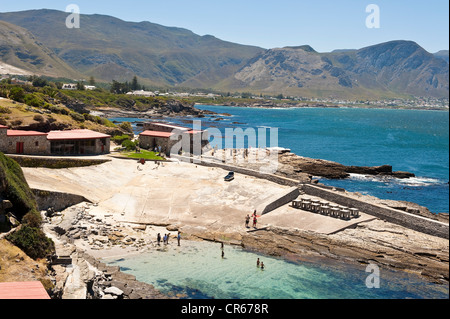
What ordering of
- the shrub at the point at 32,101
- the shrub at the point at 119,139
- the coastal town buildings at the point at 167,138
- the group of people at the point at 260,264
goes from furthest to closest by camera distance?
the shrub at the point at 119,139
the shrub at the point at 32,101
the coastal town buildings at the point at 167,138
the group of people at the point at 260,264

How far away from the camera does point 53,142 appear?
4097cm

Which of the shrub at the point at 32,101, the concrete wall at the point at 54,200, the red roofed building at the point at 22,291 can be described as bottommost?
the concrete wall at the point at 54,200

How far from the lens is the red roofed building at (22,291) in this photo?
40.9 feet

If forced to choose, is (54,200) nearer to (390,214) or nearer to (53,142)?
(53,142)

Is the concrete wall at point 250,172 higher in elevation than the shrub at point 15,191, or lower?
lower

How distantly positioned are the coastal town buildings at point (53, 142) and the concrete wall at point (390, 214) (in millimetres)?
22617

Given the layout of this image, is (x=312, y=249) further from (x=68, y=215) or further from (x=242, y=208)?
(x=68, y=215)

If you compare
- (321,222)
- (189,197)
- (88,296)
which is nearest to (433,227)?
(321,222)

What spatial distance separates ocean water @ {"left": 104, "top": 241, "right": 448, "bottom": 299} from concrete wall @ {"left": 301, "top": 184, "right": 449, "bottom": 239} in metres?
6.07

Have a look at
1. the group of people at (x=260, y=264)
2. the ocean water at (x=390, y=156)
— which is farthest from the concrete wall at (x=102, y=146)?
the ocean water at (x=390, y=156)

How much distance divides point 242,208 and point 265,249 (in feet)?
23.9

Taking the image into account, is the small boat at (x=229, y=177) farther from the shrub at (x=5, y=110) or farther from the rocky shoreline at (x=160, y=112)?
the rocky shoreline at (x=160, y=112)

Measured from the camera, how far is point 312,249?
93.1ft

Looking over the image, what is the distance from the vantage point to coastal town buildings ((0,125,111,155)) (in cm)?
3772
